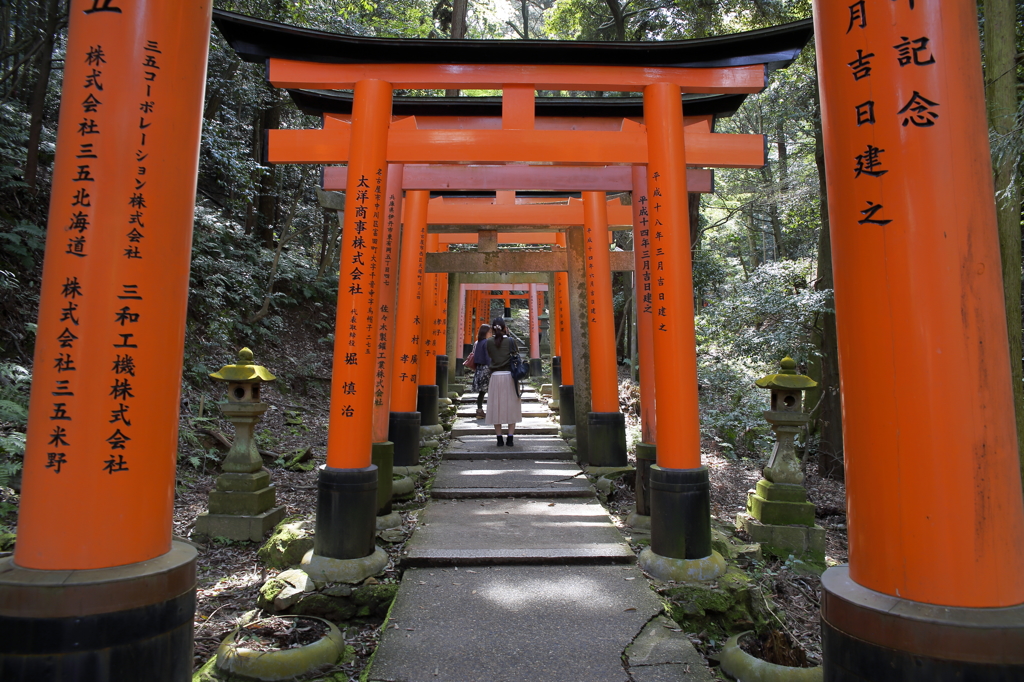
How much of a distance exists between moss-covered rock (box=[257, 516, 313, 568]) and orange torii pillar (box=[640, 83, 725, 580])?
2.49 metres

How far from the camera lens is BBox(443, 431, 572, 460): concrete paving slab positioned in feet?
26.8

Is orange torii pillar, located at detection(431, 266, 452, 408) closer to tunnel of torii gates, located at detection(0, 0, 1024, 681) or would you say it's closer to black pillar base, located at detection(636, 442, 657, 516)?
black pillar base, located at detection(636, 442, 657, 516)

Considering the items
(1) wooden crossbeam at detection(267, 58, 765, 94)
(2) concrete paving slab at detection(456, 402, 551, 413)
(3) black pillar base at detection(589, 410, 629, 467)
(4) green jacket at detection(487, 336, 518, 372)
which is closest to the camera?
(1) wooden crossbeam at detection(267, 58, 765, 94)

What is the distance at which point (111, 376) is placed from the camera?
2.15m

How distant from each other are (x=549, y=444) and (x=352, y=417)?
4.91 metres

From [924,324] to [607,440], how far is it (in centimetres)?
555

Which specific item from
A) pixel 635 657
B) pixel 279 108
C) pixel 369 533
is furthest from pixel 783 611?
pixel 279 108

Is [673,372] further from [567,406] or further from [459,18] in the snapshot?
[459,18]

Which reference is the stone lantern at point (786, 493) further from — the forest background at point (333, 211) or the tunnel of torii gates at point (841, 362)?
the tunnel of torii gates at point (841, 362)

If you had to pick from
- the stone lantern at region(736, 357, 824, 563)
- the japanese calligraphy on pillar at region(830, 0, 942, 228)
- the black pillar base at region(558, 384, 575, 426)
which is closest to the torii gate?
the stone lantern at region(736, 357, 824, 563)

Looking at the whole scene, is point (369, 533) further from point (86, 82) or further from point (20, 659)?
point (86, 82)

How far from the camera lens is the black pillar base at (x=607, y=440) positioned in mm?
7250

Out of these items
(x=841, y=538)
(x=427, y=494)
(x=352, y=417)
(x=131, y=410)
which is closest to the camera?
(x=131, y=410)

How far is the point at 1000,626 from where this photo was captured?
167cm
